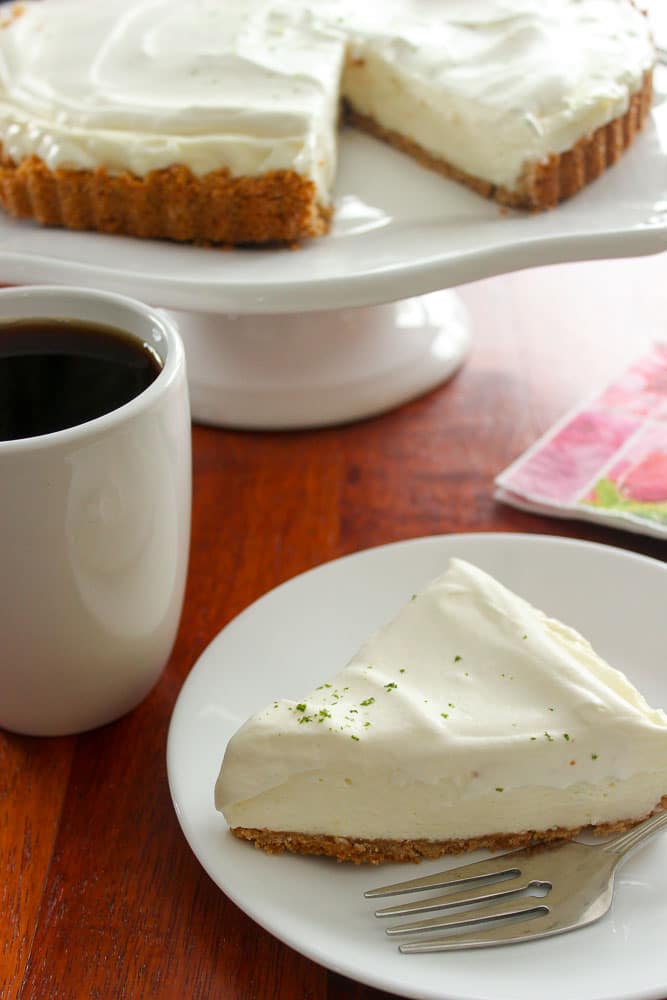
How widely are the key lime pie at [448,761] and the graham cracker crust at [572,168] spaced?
797mm

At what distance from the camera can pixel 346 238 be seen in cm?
148

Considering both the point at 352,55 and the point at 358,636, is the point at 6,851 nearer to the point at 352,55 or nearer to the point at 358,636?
the point at 358,636

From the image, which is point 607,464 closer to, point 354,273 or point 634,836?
point 354,273

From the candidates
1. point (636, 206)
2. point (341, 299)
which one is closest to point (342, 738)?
point (341, 299)

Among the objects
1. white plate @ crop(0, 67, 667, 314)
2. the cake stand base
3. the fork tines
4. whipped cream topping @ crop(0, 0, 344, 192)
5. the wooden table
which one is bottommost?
the wooden table

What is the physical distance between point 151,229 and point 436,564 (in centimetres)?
65

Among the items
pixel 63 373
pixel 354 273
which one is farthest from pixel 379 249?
pixel 63 373

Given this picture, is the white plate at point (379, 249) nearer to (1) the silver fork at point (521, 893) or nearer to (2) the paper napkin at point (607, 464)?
(2) the paper napkin at point (607, 464)

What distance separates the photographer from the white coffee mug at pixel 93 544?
3.07ft

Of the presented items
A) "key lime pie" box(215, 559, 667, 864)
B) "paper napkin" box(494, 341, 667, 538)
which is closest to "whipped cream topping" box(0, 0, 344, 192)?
"paper napkin" box(494, 341, 667, 538)

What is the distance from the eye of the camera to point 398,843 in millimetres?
921

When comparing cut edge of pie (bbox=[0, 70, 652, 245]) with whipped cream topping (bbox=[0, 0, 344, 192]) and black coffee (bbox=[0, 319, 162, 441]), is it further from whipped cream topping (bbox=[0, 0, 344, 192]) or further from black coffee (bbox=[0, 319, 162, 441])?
A: black coffee (bbox=[0, 319, 162, 441])

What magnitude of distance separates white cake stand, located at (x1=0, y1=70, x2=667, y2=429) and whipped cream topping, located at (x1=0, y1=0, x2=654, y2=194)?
0.29 ft

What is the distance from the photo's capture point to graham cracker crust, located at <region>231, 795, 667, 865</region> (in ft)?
2.96
